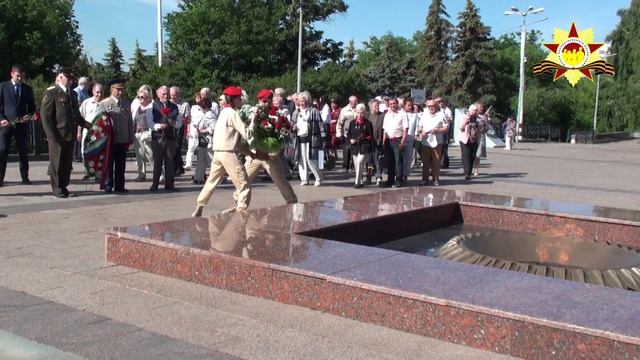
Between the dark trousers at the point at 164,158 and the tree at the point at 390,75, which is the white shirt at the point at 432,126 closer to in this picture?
the dark trousers at the point at 164,158

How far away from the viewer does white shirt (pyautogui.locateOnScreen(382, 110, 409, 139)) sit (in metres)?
14.4

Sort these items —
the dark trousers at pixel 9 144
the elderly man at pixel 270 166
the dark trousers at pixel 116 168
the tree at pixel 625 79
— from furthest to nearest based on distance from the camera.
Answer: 1. the tree at pixel 625 79
2. the dark trousers at pixel 9 144
3. the dark trousers at pixel 116 168
4. the elderly man at pixel 270 166

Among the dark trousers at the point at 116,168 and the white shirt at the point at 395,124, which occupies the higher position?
the white shirt at the point at 395,124

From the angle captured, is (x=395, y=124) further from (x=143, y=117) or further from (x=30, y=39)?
(x=30, y=39)

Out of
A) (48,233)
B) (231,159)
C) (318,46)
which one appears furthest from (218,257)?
(318,46)

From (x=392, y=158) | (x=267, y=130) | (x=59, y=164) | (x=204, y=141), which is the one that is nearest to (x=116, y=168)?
(x=59, y=164)

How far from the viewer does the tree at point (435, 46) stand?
66938 millimetres

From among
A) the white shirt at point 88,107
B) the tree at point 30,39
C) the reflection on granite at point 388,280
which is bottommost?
the reflection on granite at point 388,280

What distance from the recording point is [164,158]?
502 inches

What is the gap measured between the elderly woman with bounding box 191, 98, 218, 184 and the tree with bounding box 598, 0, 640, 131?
49436 mm

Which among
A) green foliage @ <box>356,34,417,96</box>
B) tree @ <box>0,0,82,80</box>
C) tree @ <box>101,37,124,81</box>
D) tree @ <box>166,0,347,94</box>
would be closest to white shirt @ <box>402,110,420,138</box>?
tree @ <box>0,0,82,80</box>

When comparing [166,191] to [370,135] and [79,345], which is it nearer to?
[370,135]

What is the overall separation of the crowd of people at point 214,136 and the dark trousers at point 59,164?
0.02 meters

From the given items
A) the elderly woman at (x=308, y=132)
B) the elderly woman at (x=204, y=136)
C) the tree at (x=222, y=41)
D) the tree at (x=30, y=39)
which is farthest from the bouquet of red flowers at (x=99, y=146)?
the tree at (x=222, y=41)
